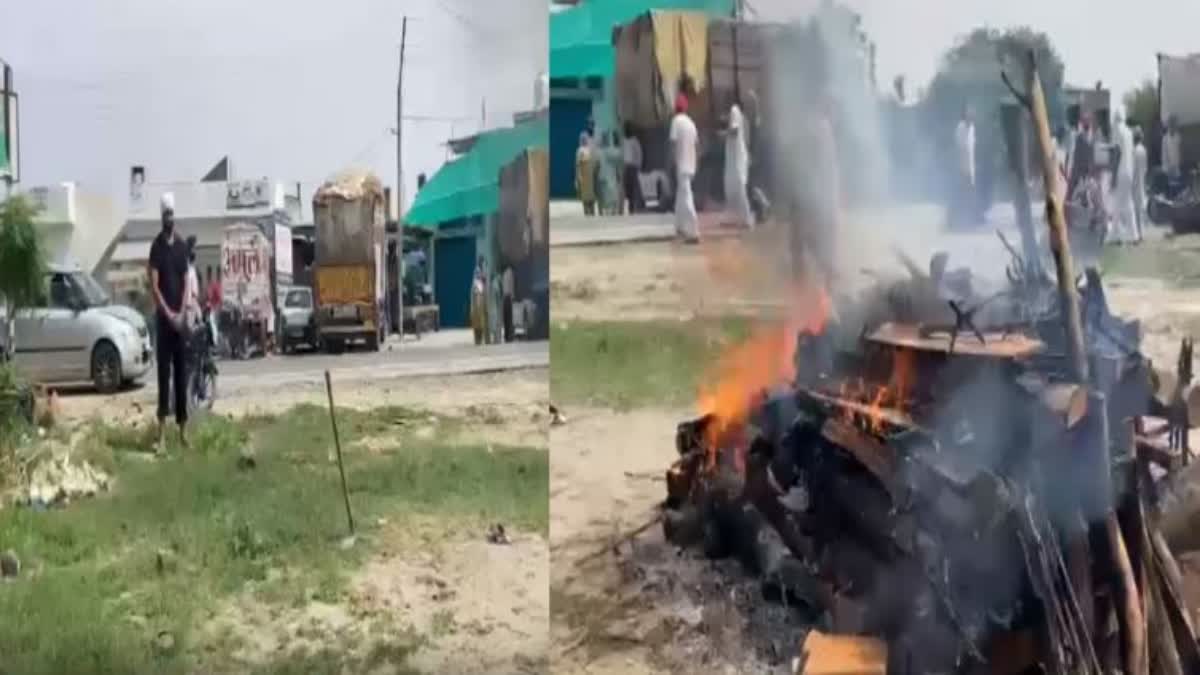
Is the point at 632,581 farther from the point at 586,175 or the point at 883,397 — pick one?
the point at 586,175

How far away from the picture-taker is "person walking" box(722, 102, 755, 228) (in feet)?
7.79

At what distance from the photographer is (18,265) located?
2.46 metres

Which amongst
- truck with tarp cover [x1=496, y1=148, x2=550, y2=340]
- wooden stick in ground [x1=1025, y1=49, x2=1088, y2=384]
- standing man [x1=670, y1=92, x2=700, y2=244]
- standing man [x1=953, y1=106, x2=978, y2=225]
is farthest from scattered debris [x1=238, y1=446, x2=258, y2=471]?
wooden stick in ground [x1=1025, y1=49, x2=1088, y2=384]

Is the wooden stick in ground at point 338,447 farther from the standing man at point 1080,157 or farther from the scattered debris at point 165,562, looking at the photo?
the standing man at point 1080,157

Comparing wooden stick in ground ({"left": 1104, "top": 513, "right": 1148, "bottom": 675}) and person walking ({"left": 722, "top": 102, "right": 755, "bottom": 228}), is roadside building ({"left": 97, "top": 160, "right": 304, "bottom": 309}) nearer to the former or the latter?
person walking ({"left": 722, "top": 102, "right": 755, "bottom": 228})

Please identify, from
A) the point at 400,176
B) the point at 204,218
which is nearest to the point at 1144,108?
the point at 400,176

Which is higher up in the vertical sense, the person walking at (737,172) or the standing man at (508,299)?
the person walking at (737,172)

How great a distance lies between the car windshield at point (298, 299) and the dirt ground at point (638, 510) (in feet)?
1.30

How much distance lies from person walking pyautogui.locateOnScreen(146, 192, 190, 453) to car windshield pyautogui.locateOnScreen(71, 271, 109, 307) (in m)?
0.08

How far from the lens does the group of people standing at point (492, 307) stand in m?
2.55

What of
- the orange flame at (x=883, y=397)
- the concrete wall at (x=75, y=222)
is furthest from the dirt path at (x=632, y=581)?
the concrete wall at (x=75, y=222)

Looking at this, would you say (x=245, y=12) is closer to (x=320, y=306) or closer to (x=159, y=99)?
(x=159, y=99)

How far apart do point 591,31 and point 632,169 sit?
233mm

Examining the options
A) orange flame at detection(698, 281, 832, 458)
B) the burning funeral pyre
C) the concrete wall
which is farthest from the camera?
the concrete wall
